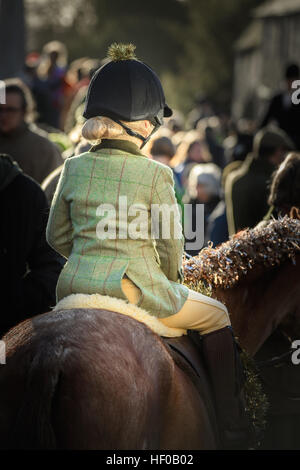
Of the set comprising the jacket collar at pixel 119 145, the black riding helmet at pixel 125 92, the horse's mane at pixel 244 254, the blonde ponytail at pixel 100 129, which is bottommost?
the horse's mane at pixel 244 254

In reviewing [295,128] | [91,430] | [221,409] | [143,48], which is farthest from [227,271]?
[143,48]

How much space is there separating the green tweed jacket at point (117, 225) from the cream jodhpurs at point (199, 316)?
0.07 metres

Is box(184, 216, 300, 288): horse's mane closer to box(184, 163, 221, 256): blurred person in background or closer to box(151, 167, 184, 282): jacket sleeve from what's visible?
box(151, 167, 184, 282): jacket sleeve

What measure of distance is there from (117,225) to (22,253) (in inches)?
67.2

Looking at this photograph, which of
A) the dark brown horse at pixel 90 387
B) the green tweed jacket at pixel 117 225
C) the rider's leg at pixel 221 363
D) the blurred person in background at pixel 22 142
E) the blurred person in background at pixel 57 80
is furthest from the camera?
the blurred person in background at pixel 57 80

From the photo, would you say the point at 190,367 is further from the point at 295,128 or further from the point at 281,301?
the point at 295,128

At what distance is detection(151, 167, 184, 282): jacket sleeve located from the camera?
3.78 metres

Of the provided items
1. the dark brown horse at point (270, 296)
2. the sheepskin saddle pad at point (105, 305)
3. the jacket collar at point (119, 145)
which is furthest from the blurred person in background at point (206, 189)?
the sheepskin saddle pad at point (105, 305)

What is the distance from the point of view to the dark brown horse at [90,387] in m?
3.14

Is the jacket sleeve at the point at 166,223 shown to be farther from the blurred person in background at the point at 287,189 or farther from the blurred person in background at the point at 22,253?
the blurred person in background at the point at 287,189

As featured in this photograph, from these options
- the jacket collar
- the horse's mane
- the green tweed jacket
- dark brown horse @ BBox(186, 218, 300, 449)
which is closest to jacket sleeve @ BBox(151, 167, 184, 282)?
the green tweed jacket

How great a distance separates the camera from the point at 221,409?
4.00 metres

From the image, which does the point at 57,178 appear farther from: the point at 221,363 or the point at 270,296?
the point at 221,363

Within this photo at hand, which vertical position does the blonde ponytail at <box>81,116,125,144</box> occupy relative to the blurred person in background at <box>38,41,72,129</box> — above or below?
below
